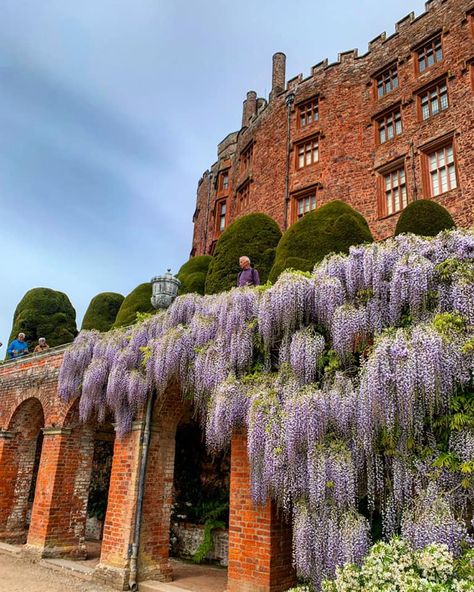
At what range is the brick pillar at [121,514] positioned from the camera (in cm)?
704

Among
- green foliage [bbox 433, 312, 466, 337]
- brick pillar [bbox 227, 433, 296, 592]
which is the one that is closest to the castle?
green foliage [bbox 433, 312, 466, 337]

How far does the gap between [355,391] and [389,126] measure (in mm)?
12975

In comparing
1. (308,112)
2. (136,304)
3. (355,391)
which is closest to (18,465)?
(136,304)

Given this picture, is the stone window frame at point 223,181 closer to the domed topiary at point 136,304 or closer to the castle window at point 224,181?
the castle window at point 224,181

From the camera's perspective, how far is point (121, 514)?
7.40 m

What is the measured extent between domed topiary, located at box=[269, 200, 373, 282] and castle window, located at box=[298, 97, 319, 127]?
10545 millimetres

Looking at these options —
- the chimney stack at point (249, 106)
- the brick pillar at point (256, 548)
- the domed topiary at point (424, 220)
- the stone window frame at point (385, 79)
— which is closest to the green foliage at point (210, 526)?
the brick pillar at point (256, 548)

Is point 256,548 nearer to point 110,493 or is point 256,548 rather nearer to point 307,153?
point 110,493

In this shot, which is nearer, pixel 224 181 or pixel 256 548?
pixel 256 548

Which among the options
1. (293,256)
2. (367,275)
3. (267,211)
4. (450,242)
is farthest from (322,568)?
(267,211)

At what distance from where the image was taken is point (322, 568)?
180 inches

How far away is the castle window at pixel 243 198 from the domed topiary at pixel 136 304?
864 cm

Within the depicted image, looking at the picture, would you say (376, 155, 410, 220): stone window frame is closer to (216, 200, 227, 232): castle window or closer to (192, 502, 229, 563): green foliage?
(216, 200, 227, 232): castle window

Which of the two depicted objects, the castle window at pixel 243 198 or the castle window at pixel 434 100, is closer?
the castle window at pixel 434 100
